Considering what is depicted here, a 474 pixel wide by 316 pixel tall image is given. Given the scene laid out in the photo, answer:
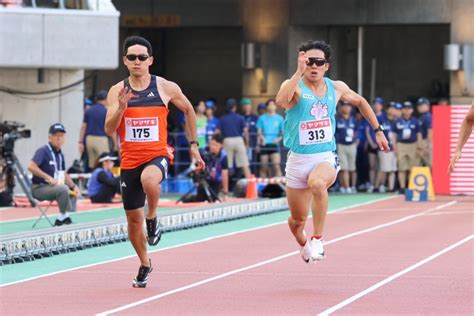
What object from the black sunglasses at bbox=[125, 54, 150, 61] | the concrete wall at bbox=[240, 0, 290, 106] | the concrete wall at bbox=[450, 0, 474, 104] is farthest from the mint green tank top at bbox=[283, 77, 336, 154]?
the concrete wall at bbox=[240, 0, 290, 106]

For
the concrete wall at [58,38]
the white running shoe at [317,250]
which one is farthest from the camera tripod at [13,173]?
the white running shoe at [317,250]

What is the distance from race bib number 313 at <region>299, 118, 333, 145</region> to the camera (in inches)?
527

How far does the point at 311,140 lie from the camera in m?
13.4

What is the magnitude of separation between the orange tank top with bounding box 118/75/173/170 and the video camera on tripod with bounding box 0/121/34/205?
12.2m

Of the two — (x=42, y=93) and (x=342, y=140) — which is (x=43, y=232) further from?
(x=342, y=140)

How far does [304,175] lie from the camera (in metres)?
13.4

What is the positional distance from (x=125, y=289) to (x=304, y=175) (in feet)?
6.56

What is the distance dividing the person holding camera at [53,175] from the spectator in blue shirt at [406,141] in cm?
1237

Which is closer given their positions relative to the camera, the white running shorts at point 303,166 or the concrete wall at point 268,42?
the white running shorts at point 303,166

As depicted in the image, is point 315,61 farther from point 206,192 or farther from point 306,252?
point 206,192

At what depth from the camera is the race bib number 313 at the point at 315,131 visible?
43.9 ft

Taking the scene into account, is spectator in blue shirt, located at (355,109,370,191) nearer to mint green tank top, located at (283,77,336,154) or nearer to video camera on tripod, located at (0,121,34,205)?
video camera on tripod, located at (0,121,34,205)

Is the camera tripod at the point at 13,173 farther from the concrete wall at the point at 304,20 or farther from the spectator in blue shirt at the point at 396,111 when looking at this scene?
the concrete wall at the point at 304,20

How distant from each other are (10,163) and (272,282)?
12.8m
